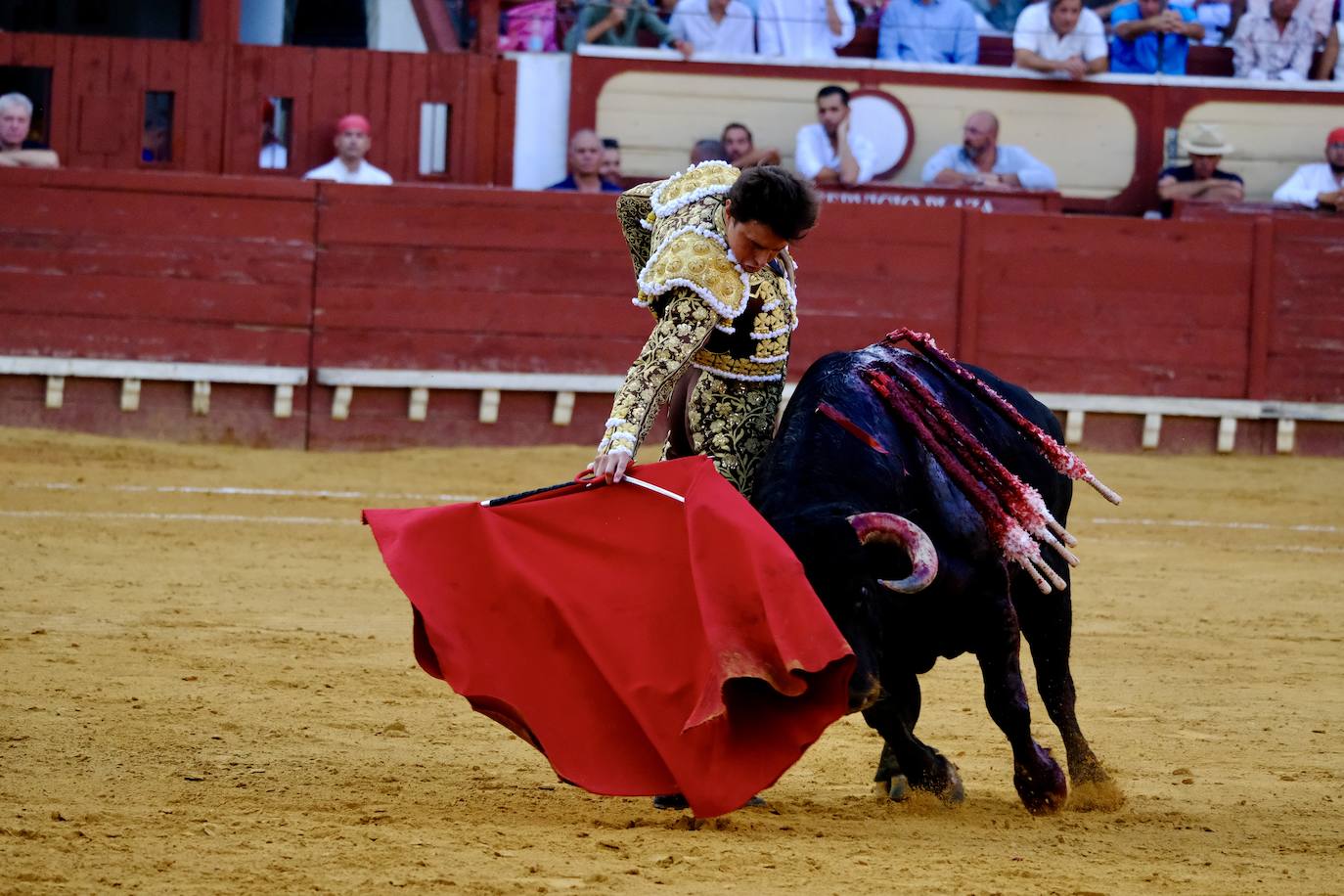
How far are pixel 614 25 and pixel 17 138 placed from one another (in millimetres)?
2814

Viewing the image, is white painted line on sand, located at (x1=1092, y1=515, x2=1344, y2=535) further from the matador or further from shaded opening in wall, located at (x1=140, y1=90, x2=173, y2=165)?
shaded opening in wall, located at (x1=140, y1=90, x2=173, y2=165)

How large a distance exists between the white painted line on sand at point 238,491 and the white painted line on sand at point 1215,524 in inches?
101

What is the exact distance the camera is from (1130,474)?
8.09 metres

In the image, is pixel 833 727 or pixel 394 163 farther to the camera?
pixel 394 163

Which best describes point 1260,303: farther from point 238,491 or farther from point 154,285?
point 154,285

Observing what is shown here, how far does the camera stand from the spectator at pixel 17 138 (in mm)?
7957

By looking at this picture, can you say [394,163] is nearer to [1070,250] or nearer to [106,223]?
[106,223]

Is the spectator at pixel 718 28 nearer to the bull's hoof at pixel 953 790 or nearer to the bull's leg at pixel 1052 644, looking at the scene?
the bull's leg at pixel 1052 644

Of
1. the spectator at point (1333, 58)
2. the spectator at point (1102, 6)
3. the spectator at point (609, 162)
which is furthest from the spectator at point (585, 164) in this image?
the spectator at point (1333, 58)

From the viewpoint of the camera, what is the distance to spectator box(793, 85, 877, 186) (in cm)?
831

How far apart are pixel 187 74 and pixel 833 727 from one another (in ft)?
19.1

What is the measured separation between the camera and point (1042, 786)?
10.1ft

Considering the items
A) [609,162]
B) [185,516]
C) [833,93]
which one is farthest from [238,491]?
[833,93]

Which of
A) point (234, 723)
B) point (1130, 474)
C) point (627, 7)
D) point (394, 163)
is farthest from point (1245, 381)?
point (234, 723)
